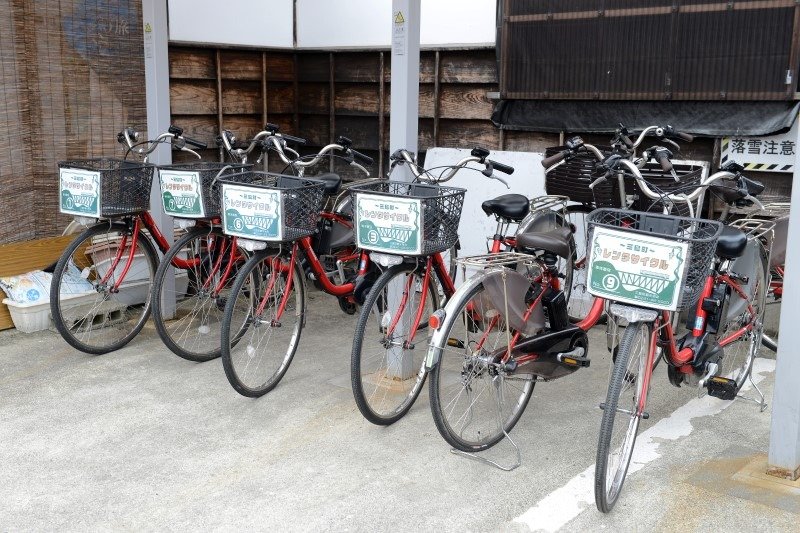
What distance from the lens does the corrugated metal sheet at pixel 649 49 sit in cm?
516

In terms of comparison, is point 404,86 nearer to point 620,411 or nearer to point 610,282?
point 610,282

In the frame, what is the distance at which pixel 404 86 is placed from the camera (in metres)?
4.32

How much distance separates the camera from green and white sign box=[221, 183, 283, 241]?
158 inches

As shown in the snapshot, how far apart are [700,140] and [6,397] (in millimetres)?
4394

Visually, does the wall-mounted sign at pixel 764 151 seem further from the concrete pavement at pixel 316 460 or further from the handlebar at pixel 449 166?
the handlebar at pixel 449 166

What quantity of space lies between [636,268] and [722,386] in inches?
37.4

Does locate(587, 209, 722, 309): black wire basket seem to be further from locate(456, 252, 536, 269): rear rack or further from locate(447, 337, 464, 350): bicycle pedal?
locate(447, 337, 464, 350): bicycle pedal

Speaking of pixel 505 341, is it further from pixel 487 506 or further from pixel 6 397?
pixel 6 397

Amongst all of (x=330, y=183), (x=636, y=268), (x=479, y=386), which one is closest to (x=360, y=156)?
(x=330, y=183)

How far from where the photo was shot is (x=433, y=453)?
3674 mm

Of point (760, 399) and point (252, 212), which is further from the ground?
point (252, 212)

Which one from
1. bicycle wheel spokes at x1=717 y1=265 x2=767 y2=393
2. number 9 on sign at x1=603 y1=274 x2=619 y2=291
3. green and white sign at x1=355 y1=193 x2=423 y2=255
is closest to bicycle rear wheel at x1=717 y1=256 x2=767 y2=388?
bicycle wheel spokes at x1=717 y1=265 x2=767 y2=393

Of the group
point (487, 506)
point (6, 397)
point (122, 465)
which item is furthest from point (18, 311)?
point (487, 506)

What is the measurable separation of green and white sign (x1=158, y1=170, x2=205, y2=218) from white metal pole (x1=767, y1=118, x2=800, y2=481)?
2.91 meters
